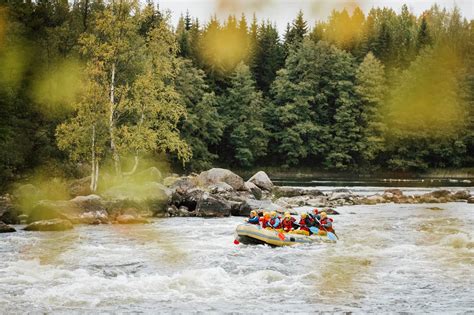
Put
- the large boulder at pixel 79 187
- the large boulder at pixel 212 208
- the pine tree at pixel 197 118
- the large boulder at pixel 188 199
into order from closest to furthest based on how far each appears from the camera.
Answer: the large boulder at pixel 212 208
the large boulder at pixel 188 199
the large boulder at pixel 79 187
the pine tree at pixel 197 118

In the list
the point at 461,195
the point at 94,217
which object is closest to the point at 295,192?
the point at 461,195

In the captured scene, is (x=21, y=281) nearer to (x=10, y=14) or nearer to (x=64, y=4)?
(x=10, y=14)

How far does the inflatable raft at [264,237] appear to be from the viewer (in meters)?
23.8

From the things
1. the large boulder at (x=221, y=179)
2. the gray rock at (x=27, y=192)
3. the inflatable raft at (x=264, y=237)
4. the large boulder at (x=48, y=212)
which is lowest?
the inflatable raft at (x=264, y=237)

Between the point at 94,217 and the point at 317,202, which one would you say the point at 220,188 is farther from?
the point at 94,217

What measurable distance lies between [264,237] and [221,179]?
19.1 meters

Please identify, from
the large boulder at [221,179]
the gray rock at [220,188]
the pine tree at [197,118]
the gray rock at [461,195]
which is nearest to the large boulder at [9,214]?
the gray rock at [220,188]

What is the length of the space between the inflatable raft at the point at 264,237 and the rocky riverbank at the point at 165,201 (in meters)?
7.80

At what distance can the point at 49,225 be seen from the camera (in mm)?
26781

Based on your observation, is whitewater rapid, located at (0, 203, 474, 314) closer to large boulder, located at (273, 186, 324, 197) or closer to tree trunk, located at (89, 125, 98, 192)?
tree trunk, located at (89, 125, 98, 192)

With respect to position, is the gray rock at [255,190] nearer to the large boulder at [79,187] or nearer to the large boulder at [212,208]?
the large boulder at [212,208]

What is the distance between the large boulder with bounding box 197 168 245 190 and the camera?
4244 centimetres

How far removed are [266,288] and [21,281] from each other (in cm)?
662

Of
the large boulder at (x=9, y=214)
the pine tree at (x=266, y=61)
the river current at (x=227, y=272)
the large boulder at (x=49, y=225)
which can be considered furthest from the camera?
the pine tree at (x=266, y=61)
